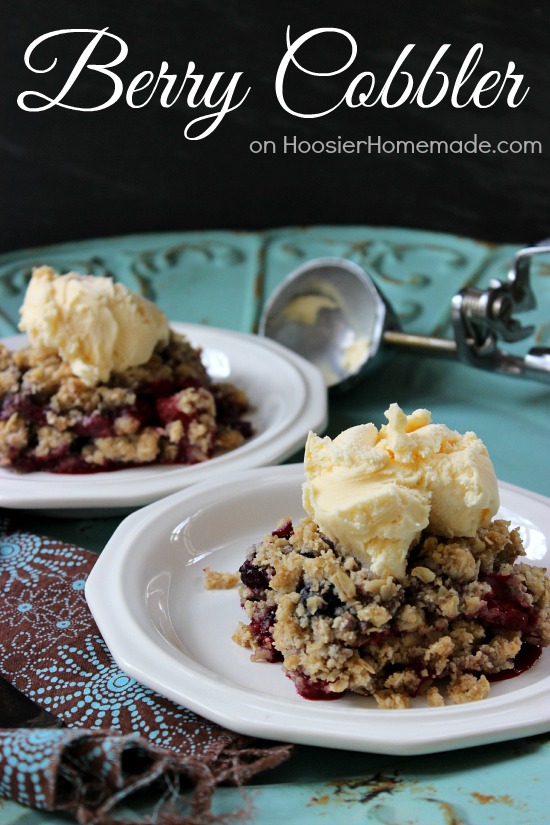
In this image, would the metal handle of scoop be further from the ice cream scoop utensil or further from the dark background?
the dark background

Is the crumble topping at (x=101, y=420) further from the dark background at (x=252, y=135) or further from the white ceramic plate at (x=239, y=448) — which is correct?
the dark background at (x=252, y=135)

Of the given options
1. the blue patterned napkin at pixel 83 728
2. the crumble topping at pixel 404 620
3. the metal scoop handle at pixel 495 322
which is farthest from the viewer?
the metal scoop handle at pixel 495 322

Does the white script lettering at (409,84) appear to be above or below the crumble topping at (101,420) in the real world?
above

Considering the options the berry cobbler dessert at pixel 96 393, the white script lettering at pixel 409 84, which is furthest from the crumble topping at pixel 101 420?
the white script lettering at pixel 409 84

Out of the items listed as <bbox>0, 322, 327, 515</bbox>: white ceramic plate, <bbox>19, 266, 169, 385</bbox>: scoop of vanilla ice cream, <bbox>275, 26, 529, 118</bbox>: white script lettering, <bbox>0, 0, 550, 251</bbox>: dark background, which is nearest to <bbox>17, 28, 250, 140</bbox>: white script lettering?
<bbox>0, 0, 550, 251</bbox>: dark background

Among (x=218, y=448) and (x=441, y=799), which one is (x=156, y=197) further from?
(x=441, y=799)

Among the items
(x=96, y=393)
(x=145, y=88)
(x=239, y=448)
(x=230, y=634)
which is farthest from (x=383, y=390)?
(x=145, y=88)

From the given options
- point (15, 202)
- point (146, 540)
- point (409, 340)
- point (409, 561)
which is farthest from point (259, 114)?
point (409, 561)
